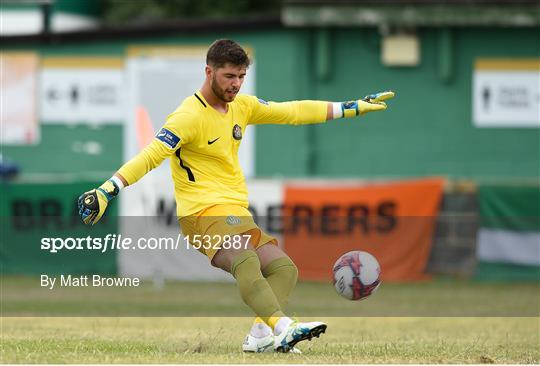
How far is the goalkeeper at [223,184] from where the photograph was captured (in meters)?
9.05

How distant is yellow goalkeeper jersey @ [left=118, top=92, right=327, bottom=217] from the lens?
9094 mm

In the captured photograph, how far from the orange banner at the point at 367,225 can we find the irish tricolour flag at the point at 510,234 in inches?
33.0

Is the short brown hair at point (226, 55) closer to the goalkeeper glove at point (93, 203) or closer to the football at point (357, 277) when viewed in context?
the goalkeeper glove at point (93, 203)

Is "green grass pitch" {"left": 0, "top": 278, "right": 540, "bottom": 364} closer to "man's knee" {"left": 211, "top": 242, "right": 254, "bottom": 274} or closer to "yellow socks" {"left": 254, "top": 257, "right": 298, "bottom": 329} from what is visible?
"yellow socks" {"left": 254, "top": 257, "right": 298, "bottom": 329}

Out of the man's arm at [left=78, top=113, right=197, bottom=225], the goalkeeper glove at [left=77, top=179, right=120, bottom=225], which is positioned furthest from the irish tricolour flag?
the goalkeeper glove at [left=77, top=179, right=120, bottom=225]

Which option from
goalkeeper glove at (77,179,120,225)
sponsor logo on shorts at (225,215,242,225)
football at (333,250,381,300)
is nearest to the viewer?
goalkeeper glove at (77,179,120,225)

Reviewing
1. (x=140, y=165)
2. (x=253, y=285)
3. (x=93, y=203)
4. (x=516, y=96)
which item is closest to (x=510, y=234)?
(x=516, y=96)

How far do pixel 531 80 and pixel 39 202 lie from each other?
904 cm

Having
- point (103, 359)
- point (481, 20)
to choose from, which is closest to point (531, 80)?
point (481, 20)

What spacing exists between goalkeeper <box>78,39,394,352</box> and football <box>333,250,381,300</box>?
1.15 ft

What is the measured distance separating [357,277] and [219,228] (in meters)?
1.08

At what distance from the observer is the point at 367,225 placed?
21.5 metres

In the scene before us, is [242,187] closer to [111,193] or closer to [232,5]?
[111,193]

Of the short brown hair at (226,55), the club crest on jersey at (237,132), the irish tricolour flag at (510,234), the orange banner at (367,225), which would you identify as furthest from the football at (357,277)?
the irish tricolour flag at (510,234)
